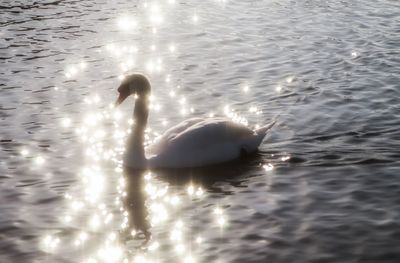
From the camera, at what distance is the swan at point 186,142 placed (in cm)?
1573

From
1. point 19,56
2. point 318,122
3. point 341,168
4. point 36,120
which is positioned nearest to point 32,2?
point 19,56

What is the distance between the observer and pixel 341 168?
15195 mm

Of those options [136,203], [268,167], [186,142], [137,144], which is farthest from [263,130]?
[136,203]

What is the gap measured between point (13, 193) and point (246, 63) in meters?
10.6

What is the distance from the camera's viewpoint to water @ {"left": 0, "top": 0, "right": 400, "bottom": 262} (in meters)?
12.5

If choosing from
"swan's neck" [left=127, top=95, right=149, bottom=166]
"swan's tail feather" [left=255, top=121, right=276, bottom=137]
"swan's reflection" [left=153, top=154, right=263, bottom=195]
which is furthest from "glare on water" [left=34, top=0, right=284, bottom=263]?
"swan's tail feather" [left=255, top=121, right=276, bottom=137]

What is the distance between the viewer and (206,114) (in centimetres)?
1895

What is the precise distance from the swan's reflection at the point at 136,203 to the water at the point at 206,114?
42 mm

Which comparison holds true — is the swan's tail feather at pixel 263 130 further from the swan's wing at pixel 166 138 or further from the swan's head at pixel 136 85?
the swan's head at pixel 136 85

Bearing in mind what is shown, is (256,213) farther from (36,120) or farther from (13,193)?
(36,120)

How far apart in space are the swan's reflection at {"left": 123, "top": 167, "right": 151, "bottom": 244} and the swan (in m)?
0.26

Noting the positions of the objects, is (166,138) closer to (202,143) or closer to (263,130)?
(202,143)

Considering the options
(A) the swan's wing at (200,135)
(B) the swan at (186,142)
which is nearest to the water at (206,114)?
(B) the swan at (186,142)

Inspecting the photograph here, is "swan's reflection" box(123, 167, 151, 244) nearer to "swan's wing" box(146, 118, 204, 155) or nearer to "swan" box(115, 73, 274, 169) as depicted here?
"swan" box(115, 73, 274, 169)
